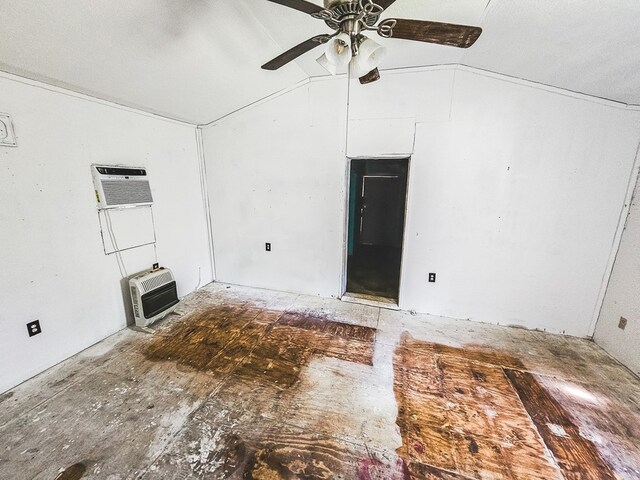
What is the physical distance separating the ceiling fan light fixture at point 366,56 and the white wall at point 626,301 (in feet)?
9.01

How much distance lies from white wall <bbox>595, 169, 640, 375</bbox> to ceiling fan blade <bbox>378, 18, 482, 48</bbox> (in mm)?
2423

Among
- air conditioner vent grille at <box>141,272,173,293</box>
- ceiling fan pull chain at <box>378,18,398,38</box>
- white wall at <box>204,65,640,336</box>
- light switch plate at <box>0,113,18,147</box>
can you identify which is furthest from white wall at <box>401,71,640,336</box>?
light switch plate at <box>0,113,18,147</box>

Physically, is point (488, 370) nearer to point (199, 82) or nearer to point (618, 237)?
point (618, 237)

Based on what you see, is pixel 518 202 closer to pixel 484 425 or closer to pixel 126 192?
pixel 484 425

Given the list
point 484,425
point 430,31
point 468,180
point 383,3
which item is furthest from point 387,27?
point 484,425

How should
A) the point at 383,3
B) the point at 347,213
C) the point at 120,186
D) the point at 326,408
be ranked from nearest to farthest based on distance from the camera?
the point at 383,3, the point at 326,408, the point at 120,186, the point at 347,213

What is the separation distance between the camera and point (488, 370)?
2188 mm

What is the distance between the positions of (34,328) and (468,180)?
412 cm

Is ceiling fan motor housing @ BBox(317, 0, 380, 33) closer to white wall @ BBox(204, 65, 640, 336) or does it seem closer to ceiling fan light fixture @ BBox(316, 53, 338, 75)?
ceiling fan light fixture @ BBox(316, 53, 338, 75)

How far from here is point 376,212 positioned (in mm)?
5879

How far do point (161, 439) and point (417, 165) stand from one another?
314cm

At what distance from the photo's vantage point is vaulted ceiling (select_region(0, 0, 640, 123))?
1.51 meters

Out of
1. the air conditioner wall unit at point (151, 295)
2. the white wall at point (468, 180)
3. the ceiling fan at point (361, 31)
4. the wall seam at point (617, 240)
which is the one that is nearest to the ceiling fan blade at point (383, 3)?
the ceiling fan at point (361, 31)

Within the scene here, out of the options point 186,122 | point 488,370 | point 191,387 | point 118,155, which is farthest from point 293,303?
point 186,122
